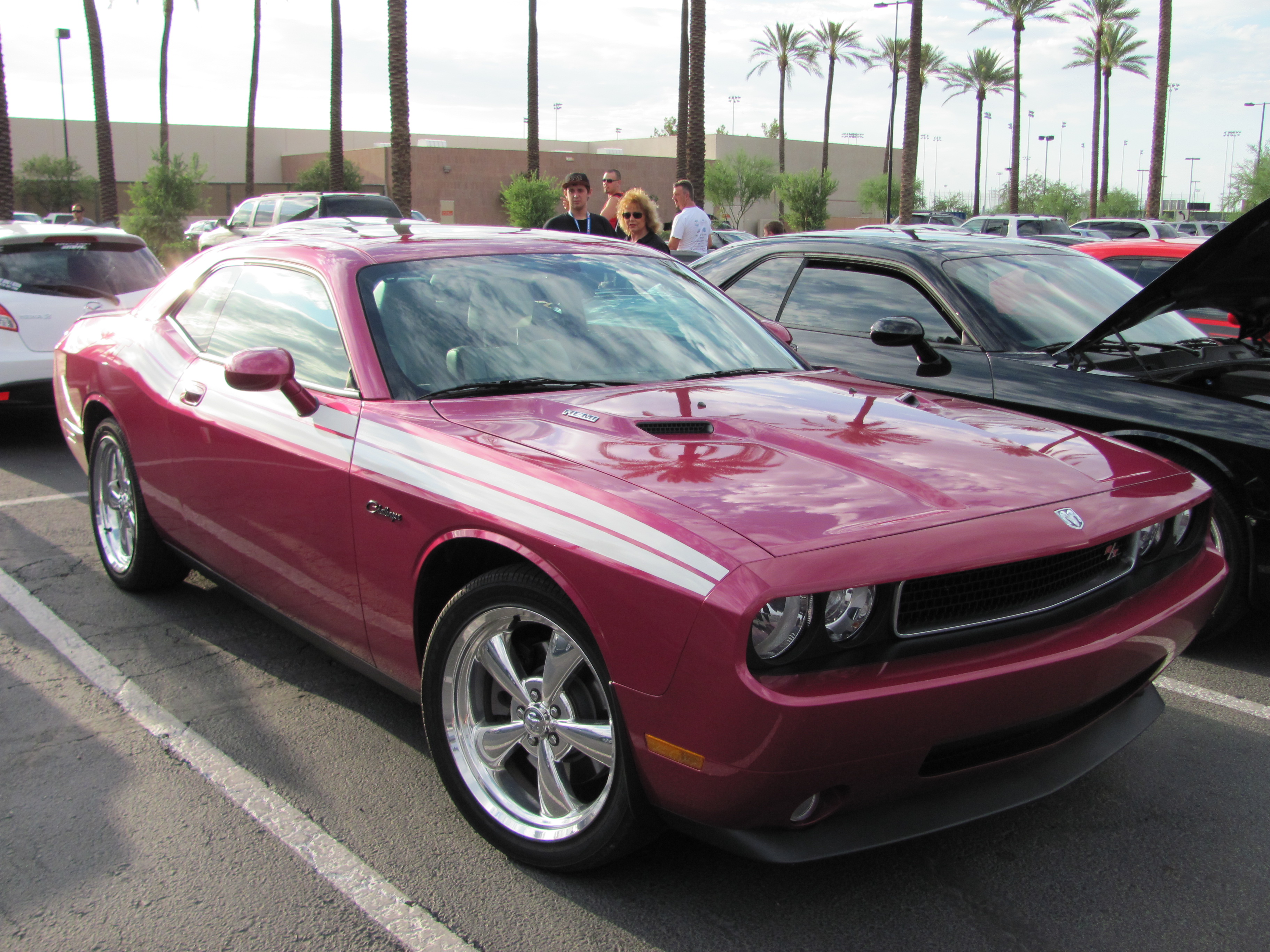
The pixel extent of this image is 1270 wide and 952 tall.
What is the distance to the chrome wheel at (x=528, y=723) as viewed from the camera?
2465mm

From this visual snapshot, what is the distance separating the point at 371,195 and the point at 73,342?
619 inches

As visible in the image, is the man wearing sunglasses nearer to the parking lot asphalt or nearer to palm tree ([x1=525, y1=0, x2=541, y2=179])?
the parking lot asphalt

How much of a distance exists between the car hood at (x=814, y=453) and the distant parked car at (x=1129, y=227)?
81.4ft

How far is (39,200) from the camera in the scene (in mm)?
54812

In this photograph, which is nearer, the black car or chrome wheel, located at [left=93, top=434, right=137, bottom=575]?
the black car

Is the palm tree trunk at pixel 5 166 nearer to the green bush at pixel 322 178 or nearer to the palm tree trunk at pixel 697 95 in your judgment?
the palm tree trunk at pixel 697 95

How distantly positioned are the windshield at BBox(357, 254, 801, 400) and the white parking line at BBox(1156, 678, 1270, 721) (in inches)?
69.7

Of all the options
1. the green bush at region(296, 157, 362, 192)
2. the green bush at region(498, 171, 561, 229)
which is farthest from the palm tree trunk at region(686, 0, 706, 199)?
the green bush at region(296, 157, 362, 192)

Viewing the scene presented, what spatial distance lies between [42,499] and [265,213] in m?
15.9

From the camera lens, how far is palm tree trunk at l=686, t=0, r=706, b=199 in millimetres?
25156

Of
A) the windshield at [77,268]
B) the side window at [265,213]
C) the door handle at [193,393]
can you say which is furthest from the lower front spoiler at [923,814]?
the side window at [265,213]

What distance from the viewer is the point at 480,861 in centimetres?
267

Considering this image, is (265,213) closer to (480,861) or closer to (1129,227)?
(1129,227)

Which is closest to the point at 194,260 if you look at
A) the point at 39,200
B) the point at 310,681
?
the point at 310,681
